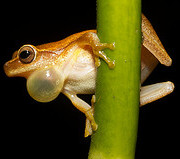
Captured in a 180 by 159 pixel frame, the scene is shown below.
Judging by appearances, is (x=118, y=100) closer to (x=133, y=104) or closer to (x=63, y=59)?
(x=133, y=104)

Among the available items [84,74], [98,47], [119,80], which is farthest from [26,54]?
[119,80]

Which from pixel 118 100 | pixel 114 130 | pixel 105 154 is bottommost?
pixel 105 154

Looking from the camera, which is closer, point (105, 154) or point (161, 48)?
point (105, 154)

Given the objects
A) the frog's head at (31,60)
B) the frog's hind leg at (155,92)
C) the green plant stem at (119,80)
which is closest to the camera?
the green plant stem at (119,80)

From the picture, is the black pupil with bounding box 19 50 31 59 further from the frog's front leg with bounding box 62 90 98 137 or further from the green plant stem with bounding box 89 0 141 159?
the green plant stem with bounding box 89 0 141 159

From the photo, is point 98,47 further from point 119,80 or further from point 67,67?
point 67,67

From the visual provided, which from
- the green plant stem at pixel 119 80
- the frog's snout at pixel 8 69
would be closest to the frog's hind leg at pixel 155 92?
the green plant stem at pixel 119 80

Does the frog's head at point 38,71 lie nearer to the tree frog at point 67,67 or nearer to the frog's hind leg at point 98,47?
the tree frog at point 67,67

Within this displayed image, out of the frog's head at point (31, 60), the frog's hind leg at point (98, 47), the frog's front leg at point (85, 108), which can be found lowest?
the frog's front leg at point (85, 108)

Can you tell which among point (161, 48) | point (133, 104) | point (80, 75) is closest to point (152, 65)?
point (161, 48)
